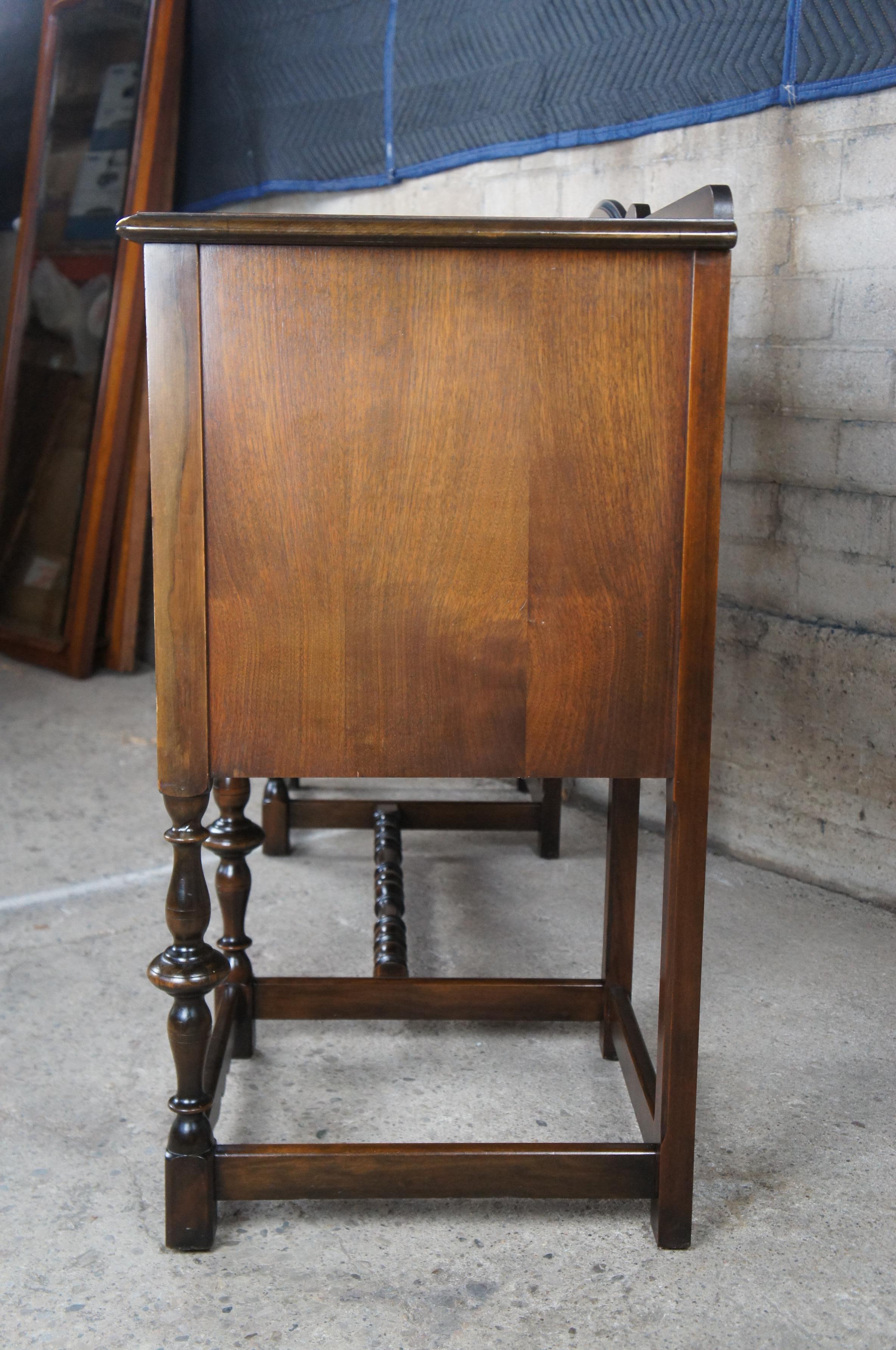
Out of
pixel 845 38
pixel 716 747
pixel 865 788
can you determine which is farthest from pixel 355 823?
pixel 845 38

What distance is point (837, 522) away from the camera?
230 cm

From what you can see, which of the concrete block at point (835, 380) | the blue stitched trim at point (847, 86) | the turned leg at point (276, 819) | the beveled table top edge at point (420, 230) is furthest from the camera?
the turned leg at point (276, 819)

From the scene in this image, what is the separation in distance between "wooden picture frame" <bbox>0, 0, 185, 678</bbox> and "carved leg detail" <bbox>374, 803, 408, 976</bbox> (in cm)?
196

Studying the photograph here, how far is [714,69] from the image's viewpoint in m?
2.35

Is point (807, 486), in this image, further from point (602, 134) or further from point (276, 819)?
point (276, 819)

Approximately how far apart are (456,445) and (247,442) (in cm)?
20

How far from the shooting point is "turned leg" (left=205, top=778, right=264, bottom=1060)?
1711 mm

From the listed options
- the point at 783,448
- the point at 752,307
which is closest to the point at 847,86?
the point at 752,307

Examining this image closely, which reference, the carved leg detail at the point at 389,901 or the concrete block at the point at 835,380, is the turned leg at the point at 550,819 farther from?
the concrete block at the point at 835,380

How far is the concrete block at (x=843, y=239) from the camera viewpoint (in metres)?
2.15

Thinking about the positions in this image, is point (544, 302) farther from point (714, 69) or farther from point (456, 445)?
point (714, 69)

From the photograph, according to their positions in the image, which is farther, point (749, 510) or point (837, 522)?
point (749, 510)

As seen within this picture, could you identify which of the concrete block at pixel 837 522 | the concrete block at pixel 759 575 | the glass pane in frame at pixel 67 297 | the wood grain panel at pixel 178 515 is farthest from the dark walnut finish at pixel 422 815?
the glass pane in frame at pixel 67 297

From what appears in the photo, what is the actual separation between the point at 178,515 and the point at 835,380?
1.47 meters
